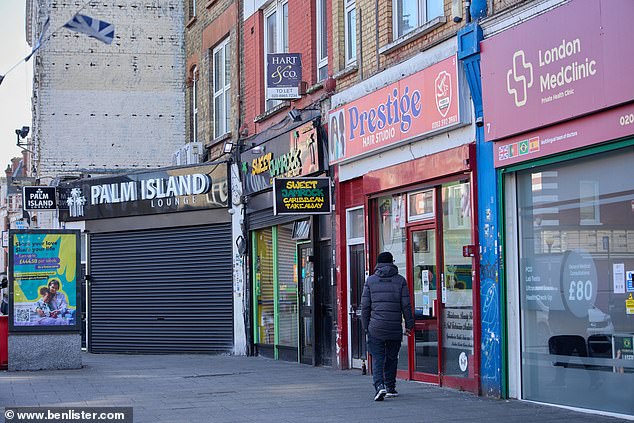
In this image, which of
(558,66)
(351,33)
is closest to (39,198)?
(351,33)

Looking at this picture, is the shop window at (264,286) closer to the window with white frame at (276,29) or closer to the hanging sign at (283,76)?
the window with white frame at (276,29)

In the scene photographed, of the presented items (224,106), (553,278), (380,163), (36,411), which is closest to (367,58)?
(380,163)

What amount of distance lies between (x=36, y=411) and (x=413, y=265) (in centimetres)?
764

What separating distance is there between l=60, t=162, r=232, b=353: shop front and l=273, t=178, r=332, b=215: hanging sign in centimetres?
522

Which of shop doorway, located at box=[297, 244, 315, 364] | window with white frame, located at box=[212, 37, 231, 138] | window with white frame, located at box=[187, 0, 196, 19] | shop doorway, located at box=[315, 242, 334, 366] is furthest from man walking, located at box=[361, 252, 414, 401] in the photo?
window with white frame, located at box=[187, 0, 196, 19]

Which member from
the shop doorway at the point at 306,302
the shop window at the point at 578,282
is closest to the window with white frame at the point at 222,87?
the shop doorway at the point at 306,302

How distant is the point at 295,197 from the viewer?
16484 millimetres

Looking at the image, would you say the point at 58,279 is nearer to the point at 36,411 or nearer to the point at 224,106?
the point at 224,106

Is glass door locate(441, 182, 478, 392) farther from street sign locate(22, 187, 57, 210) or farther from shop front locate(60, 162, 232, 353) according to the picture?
street sign locate(22, 187, 57, 210)

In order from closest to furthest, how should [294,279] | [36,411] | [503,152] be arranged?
[36,411] < [503,152] < [294,279]

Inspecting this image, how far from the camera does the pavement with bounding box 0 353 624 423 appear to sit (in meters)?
10.9

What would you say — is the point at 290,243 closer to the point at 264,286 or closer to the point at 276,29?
the point at 264,286

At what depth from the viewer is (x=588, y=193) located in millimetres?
10711

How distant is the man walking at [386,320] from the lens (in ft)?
40.3
